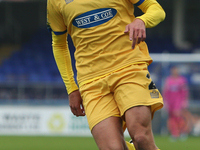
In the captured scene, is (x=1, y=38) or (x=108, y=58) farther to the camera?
(x=1, y=38)

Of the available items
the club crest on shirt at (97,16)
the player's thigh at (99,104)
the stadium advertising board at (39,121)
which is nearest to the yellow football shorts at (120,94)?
the player's thigh at (99,104)

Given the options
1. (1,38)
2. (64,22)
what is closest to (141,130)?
(64,22)

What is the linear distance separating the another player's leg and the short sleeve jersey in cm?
43

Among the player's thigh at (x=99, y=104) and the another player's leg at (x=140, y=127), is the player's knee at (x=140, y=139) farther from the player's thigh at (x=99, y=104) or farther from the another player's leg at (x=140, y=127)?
the player's thigh at (x=99, y=104)

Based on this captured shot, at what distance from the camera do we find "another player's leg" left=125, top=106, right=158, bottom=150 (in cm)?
306

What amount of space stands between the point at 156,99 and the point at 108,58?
52 cm

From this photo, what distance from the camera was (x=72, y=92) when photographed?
3828mm

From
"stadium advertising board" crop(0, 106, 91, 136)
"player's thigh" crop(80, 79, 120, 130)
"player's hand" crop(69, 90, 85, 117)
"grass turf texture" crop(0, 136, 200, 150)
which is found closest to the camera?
"player's thigh" crop(80, 79, 120, 130)

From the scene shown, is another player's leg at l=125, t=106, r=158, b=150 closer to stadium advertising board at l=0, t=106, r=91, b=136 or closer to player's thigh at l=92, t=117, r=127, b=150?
player's thigh at l=92, t=117, r=127, b=150

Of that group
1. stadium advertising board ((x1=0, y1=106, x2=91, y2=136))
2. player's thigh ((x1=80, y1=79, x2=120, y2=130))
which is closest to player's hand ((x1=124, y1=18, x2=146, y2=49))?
player's thigh ((x1=80, y1=79, x2=120, y2=130))

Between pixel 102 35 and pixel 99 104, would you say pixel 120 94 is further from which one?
pixel 102 35

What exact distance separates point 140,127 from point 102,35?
33.1 inches

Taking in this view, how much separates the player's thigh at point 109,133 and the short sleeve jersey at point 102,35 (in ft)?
1.37

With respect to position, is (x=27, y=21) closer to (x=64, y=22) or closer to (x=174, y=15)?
(x=174, y=15)
